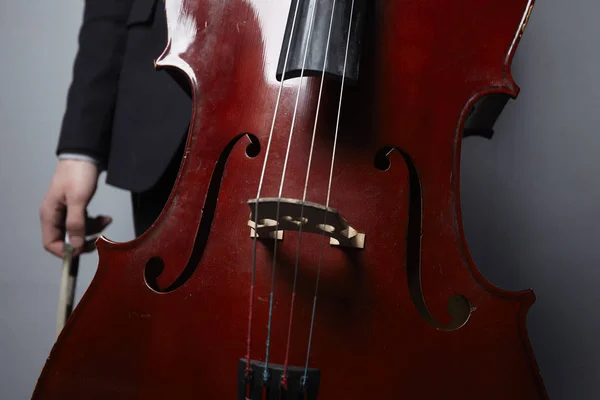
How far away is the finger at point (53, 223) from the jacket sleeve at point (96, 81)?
0.25 feet

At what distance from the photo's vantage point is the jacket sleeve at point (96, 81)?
0.79 meters

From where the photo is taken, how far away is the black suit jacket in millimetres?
755

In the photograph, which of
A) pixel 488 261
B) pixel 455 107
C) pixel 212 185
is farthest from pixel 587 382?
pixel 212 185

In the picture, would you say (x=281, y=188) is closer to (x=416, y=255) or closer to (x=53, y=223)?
(x=416, y=255)

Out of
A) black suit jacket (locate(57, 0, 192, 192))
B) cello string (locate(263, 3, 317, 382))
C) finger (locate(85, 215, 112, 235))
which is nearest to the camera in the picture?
cello string (locate(263, 3, 317, 382))

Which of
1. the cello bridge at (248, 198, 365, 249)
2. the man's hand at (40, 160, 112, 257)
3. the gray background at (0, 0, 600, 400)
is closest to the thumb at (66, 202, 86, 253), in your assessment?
the man's hand at (40, 160, 112, 257)

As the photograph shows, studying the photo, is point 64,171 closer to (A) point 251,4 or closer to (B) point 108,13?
(B) point 108,13

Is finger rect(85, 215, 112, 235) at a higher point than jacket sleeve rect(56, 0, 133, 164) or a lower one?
lower

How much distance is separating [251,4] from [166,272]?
0.31 metres

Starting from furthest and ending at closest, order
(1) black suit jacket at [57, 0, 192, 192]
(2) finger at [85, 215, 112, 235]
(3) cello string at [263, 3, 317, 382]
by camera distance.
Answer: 1. (2) finger at [85, 215, 112, 235]
2. (1) black suit jacket at [57, 0, 192, 192]
3. (3) cello string at [263, 3, 317, 382]

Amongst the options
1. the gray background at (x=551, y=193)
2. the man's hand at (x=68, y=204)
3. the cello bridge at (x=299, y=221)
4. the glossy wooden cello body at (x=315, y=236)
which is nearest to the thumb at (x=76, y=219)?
the man's hand at (x=68, y=204)

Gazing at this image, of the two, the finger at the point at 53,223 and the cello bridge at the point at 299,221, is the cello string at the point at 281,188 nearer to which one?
the cello bridge at the point at 299,221

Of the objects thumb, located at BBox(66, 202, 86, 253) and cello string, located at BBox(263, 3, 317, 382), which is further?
thumb, located at BBox(66, 202, 86, 253)

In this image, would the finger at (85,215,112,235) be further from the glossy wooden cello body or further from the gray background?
the gray background
